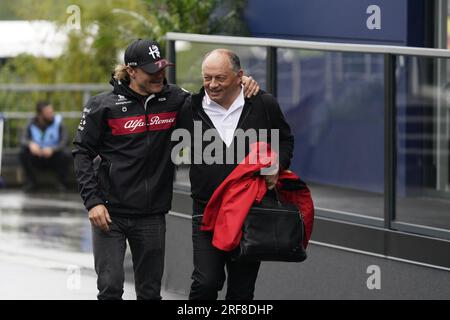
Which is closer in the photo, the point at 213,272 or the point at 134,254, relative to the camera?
the point at 213,272

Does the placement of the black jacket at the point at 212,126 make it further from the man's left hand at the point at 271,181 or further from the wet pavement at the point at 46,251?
the wet pavement at the point at 46,251

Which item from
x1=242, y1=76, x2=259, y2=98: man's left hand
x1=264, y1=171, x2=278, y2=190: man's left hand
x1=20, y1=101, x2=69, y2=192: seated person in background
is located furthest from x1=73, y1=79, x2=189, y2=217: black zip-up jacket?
x1=20, y1=101, x2=69, y2=192: seated person in background

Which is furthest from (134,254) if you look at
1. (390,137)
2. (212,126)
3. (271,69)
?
(271,69)

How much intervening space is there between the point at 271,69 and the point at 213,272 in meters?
3.02

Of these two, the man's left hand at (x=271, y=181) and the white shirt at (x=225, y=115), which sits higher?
the white shirt at (x=225, y=115)

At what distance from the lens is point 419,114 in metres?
10.2

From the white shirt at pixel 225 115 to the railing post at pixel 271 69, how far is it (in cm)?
255

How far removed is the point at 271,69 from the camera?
9.77 m

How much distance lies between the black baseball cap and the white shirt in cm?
35

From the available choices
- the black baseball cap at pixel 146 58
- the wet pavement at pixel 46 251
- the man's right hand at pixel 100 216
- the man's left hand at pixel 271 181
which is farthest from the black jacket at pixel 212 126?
the wet pavement at pixel 46 251

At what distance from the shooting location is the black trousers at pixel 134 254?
7225 mm

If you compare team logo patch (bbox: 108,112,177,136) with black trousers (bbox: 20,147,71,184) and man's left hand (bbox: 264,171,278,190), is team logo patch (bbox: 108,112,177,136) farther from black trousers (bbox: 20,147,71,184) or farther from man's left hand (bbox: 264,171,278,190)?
black trousers (bbox: 20,147,71,184)

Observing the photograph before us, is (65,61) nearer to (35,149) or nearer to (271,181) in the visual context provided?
(35,149)

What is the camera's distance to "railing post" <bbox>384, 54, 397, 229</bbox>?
8.81m
